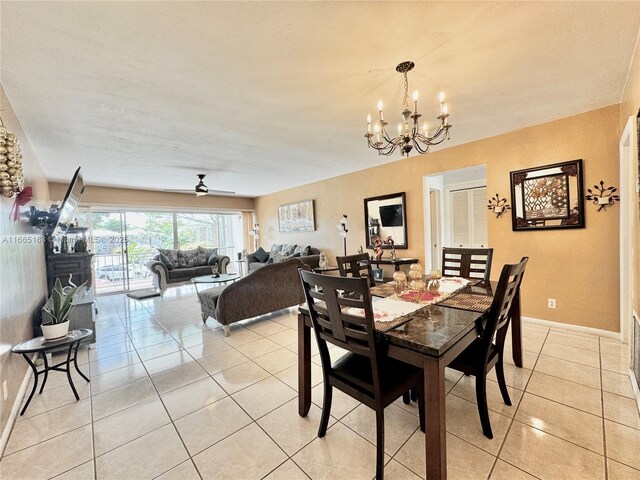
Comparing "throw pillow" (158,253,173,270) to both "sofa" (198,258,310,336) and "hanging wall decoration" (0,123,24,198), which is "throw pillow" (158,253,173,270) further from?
"hanging wall decoration" (0,123,24,198)

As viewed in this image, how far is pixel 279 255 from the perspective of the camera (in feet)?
22.4

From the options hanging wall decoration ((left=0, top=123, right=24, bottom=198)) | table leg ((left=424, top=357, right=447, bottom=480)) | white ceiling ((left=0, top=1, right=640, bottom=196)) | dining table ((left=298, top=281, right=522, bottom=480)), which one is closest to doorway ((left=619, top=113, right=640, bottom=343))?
white ceiling ((left=0, top=1, right=640, bottom=196))

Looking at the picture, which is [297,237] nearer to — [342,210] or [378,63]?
[342,210]

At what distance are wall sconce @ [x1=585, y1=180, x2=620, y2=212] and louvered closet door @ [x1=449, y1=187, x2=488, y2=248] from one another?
77.3 inches

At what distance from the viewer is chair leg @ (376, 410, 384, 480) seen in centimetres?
128

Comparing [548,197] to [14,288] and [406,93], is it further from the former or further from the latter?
[14,288]

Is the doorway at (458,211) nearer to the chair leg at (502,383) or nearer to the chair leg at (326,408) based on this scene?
the chair leg at (502,383)

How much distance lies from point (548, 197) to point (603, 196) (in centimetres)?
44

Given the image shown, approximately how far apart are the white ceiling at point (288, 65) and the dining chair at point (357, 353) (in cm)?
147

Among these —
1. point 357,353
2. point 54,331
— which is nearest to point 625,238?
point 357,353

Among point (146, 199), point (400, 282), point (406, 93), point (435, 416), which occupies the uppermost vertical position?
point (406, 93)

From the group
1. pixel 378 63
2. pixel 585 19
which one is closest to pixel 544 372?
pixel 585 19

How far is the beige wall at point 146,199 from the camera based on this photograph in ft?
19.0

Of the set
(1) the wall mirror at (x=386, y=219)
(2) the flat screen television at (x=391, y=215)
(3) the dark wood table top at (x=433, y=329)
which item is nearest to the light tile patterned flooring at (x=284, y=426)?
(3) the dark wood table top at (x=433, y=329)
